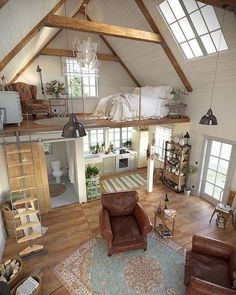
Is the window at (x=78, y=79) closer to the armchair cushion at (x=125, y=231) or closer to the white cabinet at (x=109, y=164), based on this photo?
the white cabinet at (x=109, y=164)

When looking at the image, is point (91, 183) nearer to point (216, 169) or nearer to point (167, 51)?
point (216, 169)

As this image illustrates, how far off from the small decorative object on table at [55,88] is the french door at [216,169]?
16.4ft

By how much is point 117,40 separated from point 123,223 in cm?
561

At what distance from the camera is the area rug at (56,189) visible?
606 centimetres

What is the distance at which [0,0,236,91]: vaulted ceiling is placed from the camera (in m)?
2.89

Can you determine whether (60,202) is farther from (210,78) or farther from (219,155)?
(210,78)

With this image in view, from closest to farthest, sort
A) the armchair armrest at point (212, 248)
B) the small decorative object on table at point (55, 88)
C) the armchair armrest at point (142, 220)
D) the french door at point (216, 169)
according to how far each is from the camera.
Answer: the armchair armrest at point (212, 248) < the armchair armrest at point (142, 220) < the french door at point (216, 169) < the small decorative object on table at point (55, 88)

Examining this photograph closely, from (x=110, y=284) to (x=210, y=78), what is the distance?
5108mm

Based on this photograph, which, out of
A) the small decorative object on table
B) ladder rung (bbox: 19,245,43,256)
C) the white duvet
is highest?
the small decorative object on table

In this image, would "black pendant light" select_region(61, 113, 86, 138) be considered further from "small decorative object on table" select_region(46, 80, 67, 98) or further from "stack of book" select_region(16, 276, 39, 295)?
"small decorative object on table" select_region(46, 80, 67, 98)

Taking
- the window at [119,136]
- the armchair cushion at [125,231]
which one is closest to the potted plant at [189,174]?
the armchair cushion at [125,231]

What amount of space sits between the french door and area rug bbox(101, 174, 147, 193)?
6.96 feet

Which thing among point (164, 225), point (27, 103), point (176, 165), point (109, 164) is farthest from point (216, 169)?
point (27, 103)

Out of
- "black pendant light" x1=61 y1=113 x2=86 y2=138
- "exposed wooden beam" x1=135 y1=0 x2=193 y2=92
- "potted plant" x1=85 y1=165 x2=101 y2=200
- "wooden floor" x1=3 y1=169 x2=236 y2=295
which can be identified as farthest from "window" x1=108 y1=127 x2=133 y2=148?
"black pendant light" x1=61 y1=113 x2=86 y2=138
